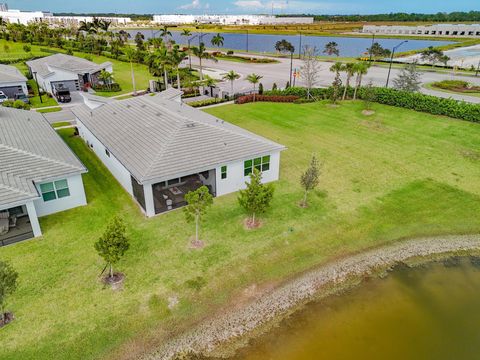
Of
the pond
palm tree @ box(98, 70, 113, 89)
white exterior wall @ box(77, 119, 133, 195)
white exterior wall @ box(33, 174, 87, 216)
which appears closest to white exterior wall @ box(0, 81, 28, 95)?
palm tree @ box(98, 70, 113, 89)

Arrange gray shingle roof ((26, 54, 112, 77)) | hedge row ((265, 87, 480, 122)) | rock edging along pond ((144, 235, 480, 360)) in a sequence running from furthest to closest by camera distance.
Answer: gray shingle roof ((26, 54, 112, 77)) < hedge row ((265, 87, 480, 122)) < rock edging along pond ((144, 235, 480, 360))

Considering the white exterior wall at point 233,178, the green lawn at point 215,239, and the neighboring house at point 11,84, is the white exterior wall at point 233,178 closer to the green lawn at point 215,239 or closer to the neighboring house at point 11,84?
the green lawn at point 215,239

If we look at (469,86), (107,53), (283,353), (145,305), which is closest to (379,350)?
(283,353)

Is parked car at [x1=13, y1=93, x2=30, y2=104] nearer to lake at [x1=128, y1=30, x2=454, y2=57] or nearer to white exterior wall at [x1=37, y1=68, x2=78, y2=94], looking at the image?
white exterior wall at [x1=37, y1=68, x2=78, y2=94]

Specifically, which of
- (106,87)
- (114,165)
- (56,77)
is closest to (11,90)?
(56,77)

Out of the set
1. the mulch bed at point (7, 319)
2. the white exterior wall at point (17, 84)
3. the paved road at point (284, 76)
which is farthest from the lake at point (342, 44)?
the mulch bed at point (7, 319)

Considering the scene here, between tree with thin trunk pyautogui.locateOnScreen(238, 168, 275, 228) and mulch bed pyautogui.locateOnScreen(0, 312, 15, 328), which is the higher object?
tree with thin trunk pyautogui.locateOnScreen(238, 168, 275, 228)
